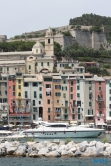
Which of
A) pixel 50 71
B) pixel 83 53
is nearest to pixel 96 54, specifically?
pixel 83 53

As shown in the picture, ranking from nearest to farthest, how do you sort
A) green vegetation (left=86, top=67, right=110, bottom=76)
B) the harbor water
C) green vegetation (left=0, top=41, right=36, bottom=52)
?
the harbor water < green vegetation (left=86, top=67, right=110, bottom=76) < green vegetation (left=0, top=41, right=36, bottom=52)

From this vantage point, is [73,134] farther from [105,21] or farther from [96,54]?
[105,21]

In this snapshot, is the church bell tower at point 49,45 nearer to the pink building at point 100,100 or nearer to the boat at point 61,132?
the pink building at point 100,100

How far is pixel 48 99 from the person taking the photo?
71.2 metres

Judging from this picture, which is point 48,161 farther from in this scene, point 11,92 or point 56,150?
point 11,92

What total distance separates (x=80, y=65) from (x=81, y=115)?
1729cm

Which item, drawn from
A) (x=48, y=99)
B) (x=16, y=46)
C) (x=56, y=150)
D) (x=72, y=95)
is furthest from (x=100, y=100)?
(x=16, y=46)

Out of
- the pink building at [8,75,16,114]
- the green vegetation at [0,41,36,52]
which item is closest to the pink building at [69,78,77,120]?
the pink building at [8,75,16,114]

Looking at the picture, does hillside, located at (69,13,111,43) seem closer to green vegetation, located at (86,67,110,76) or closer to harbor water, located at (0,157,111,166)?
green vegetation, located at (86,67,110,76)

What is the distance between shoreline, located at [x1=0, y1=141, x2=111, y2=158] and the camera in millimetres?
43531

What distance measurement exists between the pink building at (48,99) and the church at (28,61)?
8.03 meters

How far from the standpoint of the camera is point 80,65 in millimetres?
86625

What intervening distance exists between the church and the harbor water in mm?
36523

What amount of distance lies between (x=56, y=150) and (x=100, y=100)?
1063 inches
